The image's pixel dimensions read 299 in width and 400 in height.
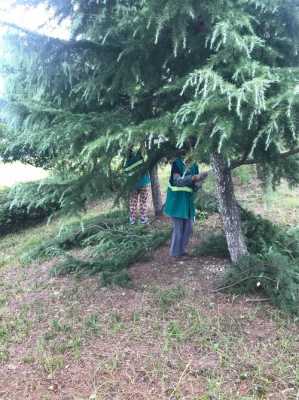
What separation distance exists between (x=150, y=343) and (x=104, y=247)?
244 cm

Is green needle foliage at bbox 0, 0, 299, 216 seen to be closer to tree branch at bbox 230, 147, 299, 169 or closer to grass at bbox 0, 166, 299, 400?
tree branch at bbox 230, 147, 299, 169

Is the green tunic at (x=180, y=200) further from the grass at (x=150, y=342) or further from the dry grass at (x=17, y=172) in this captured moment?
the dry grass at (x=17, y=172)

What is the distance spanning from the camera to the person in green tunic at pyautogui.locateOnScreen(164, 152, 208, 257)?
5.40m

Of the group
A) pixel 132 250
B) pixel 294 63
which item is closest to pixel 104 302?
pixel 132 250

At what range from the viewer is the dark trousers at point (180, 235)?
5758 millimetres

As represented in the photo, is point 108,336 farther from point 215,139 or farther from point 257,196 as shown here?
point 257,196

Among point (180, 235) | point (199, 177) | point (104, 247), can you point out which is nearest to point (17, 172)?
point (104, 247)

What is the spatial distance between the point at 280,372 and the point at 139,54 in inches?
125

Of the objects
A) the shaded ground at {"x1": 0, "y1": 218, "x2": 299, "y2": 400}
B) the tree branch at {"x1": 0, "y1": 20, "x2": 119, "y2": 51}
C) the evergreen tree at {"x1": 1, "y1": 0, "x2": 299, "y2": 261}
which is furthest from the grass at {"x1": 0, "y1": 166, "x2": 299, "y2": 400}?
the tree branch at {"x1": 0, "y1": 20, "x2": 119, "y2": 51}

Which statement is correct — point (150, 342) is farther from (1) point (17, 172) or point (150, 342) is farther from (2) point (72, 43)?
(1) point (17, 172)

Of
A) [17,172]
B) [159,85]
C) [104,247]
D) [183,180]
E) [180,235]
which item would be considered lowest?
[104,247]

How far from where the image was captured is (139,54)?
4.11 m

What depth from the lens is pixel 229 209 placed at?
194 inches

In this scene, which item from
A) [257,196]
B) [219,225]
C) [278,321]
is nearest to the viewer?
[278,321]
